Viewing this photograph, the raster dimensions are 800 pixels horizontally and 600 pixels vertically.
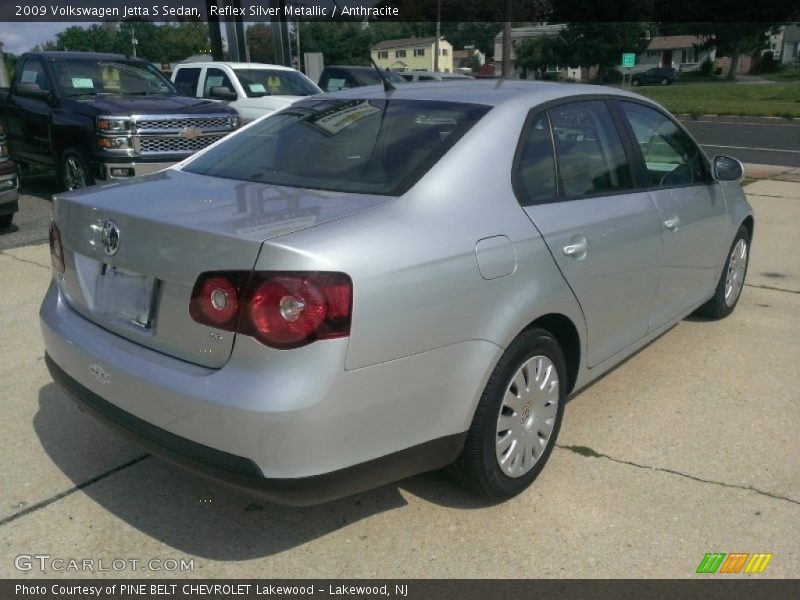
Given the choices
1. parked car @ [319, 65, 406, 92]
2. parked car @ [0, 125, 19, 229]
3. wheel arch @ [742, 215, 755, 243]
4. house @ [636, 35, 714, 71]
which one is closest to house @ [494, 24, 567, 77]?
house @ [636, 35, 714, 71]

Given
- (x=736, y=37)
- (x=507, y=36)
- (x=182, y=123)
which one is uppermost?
(x=736, y=37)

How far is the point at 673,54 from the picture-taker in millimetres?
79625

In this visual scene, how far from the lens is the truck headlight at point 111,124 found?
8.27 meters

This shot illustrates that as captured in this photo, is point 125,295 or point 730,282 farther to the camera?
point 730,282

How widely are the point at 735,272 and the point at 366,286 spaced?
3867 mm

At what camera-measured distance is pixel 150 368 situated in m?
2.52

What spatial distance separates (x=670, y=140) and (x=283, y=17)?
15.4 m

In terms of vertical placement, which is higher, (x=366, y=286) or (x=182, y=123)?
(x=366, y=286)

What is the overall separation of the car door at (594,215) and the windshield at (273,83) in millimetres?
9246

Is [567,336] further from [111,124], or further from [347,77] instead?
[347,77]

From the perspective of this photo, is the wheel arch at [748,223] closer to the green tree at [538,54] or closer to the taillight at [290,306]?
the taillight at [290,306]

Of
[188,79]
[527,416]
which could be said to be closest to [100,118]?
[188,79]

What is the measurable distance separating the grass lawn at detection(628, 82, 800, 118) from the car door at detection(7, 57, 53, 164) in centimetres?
2159
